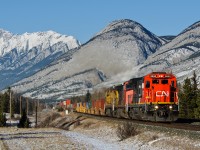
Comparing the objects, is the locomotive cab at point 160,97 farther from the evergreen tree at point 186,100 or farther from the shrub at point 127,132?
the evergreen tree at point 186,100

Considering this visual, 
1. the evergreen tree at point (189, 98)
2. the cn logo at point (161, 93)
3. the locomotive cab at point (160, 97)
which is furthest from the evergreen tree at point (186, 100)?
the cn logo at point (161, 93)

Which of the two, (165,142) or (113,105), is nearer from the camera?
(165,142)

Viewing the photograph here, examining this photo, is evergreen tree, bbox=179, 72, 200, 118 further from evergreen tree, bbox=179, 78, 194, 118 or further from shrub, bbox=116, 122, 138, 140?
shrub, bbox=116, 122, 138, 140

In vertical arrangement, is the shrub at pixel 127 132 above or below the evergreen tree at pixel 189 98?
below

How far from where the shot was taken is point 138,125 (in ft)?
138

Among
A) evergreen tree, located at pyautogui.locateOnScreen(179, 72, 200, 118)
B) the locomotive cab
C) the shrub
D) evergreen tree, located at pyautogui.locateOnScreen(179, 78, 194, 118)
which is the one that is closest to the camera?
the shrub

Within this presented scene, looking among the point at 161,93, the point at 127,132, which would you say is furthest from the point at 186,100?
the point at 127,132

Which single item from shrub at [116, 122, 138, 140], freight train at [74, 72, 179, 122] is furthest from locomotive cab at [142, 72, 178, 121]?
shrub at [116, 122, 138, 140]

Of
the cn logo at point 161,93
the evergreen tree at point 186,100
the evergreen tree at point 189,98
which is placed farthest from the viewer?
the evergreen tree at point 186,100

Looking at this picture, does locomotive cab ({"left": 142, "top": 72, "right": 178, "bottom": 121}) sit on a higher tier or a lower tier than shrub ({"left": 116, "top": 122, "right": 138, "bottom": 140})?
higher

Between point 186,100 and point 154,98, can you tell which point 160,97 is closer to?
point 154,98

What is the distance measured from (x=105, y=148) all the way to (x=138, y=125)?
26.4 feet

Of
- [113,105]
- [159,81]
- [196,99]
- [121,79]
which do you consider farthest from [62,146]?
[121,79]

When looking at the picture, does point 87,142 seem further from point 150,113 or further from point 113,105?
point 113,105
